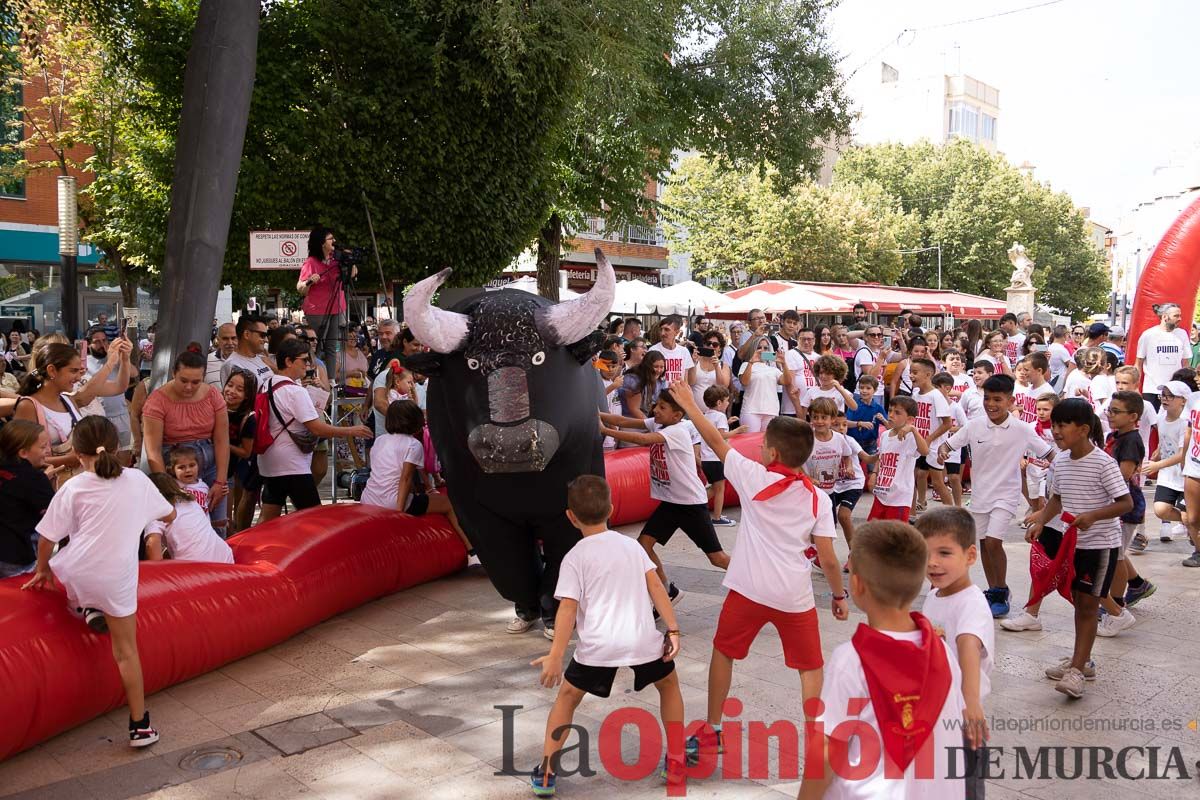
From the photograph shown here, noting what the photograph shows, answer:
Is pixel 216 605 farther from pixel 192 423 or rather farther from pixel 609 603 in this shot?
pixel 609 603

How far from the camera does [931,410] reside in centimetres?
873

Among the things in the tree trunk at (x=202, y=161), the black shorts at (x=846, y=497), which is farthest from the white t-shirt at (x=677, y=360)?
the tree trunk at (x=202, y=161)

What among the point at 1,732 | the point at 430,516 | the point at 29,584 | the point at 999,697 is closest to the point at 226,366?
the point at 430,516

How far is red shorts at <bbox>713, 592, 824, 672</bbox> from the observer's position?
13.8ft

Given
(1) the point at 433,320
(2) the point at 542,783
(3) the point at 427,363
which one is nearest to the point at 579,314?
(1) the point at 433,320

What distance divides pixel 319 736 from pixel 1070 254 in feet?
191

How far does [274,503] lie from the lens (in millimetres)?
7602

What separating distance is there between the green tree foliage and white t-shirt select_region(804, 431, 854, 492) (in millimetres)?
44344

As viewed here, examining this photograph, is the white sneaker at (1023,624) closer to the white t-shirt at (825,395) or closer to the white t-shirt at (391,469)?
the white t-shirt at (825,395)

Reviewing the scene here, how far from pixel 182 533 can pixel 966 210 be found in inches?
1959

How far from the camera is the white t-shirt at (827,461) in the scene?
697cm

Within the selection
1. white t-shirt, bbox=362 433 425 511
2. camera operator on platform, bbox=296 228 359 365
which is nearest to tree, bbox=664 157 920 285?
camera operator on platform, bbox=296 228 359 365

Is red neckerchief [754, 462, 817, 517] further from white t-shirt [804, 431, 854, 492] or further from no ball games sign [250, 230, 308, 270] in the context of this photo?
no ball games sign [250, 230, 308, 270]

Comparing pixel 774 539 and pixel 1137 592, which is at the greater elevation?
pixel 774 539
